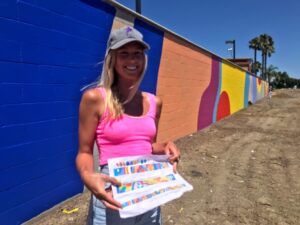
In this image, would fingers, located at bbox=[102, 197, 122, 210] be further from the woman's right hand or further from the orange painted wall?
the orange painted wall

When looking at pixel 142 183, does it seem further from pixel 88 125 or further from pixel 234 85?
pixel 234 85

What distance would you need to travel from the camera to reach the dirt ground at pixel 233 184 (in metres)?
4.05

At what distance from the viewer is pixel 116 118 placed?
1.65 m

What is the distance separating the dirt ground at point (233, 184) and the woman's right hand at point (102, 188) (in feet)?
8.24

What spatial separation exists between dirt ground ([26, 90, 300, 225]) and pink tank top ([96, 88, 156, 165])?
2.40 meters

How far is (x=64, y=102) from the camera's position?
4008 millimetres

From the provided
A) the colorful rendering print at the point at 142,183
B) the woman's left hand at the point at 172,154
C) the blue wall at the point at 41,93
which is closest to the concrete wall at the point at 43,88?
the blue wall at the point at 41,93

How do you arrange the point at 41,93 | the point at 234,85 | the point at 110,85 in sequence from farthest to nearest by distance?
the point at 234,85, the point at 41,93, the point at 110,85

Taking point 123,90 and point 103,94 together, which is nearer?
point 103,94

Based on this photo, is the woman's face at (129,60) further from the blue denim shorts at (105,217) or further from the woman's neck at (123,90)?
the blue denim shorts at (105,217)

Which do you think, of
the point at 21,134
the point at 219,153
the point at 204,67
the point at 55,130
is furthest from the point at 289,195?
the point at 204,67

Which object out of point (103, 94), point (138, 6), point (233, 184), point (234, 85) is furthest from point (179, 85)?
point (234, 85)

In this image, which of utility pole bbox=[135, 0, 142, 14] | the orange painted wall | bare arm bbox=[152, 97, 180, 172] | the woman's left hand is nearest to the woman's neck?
bare arm bbox=[152, 97, 180, 172]

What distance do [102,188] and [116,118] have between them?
36 centimetres
